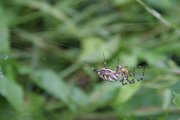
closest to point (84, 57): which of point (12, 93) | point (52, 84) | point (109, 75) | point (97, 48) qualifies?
point (97, 48)

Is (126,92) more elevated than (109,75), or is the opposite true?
(109,75)

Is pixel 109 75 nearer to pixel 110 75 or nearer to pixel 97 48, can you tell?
pixel 110 75

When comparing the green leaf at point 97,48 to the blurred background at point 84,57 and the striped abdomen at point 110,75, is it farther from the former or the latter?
the striped abdomen at point 110,75

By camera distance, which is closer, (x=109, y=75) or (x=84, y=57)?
(x=109, y=75)

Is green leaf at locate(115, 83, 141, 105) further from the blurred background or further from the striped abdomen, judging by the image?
the striped abdomen

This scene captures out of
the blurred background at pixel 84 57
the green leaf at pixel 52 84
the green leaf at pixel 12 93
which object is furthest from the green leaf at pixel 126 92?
the green leaf at pixel 12 93

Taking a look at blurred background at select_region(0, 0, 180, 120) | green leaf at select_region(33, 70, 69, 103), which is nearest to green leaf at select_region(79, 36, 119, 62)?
blurred background at select_region(0, 0, 180, 120)

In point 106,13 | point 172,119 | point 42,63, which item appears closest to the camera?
point 172,119

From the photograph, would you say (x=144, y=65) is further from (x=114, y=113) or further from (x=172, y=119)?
(x=172, y=119)

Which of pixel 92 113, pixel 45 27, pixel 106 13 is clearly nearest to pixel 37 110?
pixel 92 113
